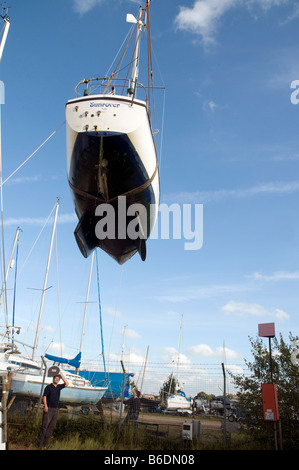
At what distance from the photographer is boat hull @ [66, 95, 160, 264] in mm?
7887

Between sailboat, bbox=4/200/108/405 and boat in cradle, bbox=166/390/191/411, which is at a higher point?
sailboat, bbox=4/200/108/405

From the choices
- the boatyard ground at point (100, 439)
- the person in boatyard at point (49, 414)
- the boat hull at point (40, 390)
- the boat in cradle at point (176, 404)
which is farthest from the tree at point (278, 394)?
the boat in cradle at point (176, 404)

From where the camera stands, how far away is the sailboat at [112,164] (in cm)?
791

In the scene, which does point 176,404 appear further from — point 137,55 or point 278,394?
point 137,55

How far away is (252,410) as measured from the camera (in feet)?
24.8

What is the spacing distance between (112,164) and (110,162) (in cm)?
7

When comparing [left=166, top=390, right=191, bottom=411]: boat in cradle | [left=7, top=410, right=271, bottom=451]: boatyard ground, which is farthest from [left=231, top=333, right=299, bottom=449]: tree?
[left=166, top=390, right=191, bottom=411]: boat in cradle

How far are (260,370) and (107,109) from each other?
24.7 ft

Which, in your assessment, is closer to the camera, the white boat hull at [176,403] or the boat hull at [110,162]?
the boat hull at [110,162]

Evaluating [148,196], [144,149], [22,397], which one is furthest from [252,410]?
[22,397]

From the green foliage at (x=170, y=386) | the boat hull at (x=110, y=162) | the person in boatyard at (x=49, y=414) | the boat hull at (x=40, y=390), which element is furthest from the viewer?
the green foliage at (x=170, y=386)

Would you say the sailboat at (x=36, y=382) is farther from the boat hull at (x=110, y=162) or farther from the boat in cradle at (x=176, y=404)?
the boat in cradle at (x=176, y=404)

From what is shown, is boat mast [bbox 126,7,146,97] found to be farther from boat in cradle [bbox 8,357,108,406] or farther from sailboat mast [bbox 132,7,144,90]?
boat in cradle [bbox 8,357,108,406]
